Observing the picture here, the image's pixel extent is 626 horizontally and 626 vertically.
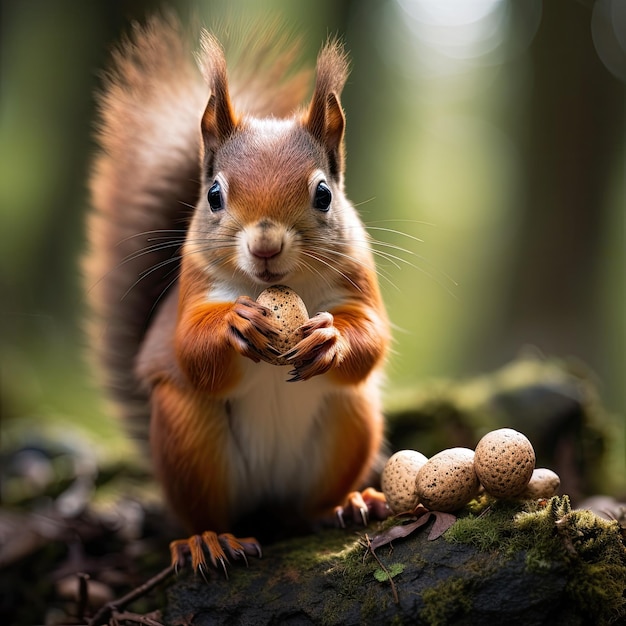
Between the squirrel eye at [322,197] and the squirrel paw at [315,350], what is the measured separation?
0.21 meters

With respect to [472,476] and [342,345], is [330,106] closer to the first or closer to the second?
[342,345]

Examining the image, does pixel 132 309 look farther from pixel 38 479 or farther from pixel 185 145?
pixel 38 479

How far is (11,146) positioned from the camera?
14.8ft

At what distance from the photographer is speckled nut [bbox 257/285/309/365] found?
4.17ft

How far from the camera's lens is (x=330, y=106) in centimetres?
147

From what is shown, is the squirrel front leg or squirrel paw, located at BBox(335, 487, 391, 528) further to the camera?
squirrel paw, located at BBox(335, 487, 391, 528)

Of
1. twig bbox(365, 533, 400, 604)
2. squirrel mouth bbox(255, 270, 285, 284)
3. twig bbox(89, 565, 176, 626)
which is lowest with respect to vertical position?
twig bbox(89, 565, 176, 626)

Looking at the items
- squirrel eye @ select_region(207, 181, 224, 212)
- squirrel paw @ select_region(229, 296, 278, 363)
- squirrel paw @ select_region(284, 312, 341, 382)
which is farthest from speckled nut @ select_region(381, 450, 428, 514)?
squirrel eye @ select_region(207, 181, 224, 212)

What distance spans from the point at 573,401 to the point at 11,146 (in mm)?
3739

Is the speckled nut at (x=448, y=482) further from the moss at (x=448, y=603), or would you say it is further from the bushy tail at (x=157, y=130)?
the bushy tail at (x=157, y=130)

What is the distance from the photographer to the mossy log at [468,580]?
1.14 m

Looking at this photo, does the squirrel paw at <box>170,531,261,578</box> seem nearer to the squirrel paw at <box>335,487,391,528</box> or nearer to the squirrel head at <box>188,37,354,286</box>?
the squirrel paw at <box>335,487,391,528</box>

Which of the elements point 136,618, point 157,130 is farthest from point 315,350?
point 157,130

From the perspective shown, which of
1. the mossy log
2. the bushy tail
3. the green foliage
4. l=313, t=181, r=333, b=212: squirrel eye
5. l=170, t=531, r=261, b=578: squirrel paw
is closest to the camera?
the mossy log
